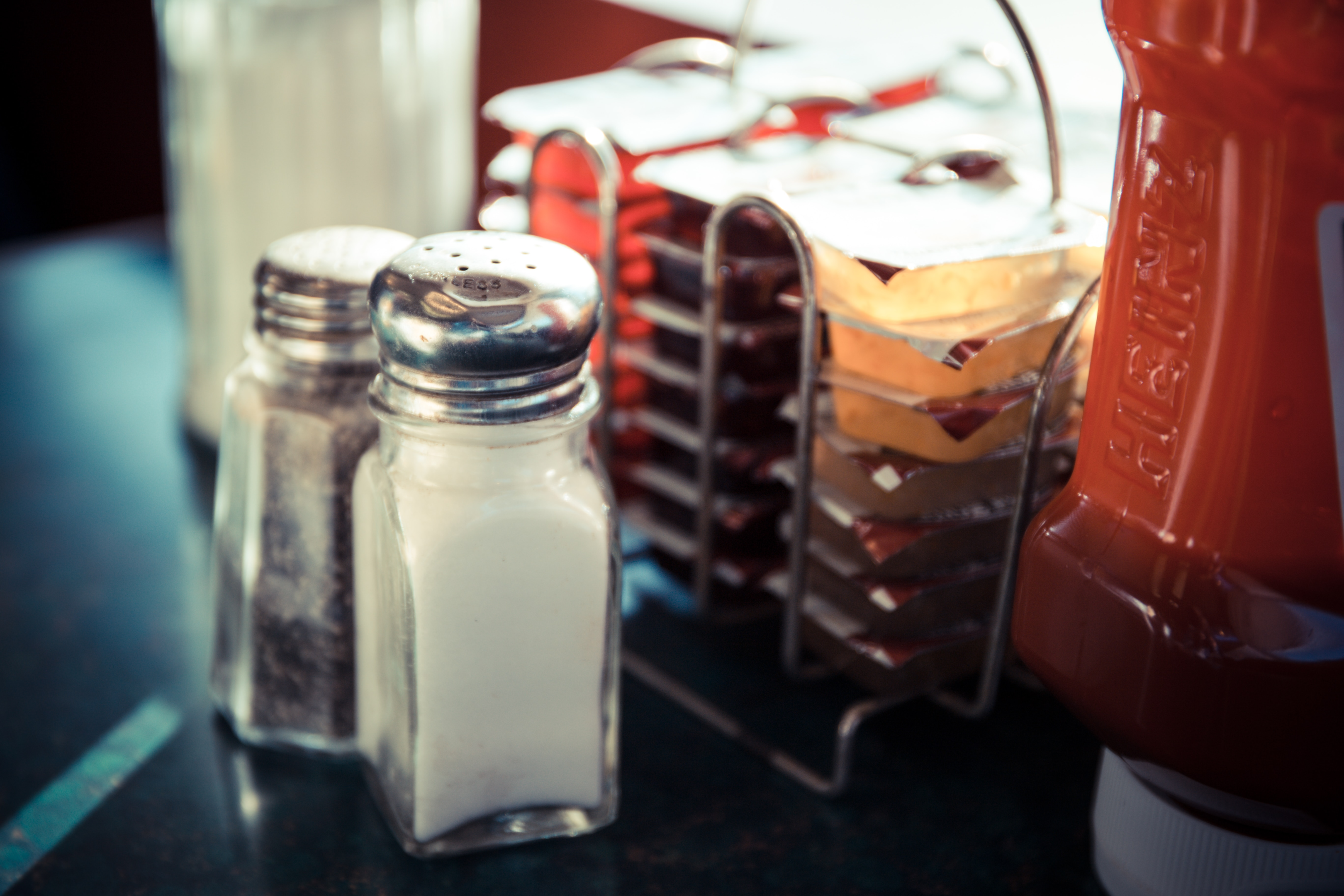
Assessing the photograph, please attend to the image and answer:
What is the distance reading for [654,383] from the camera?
667mm

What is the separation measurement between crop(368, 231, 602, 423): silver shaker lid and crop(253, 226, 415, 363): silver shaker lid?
0.05 metres


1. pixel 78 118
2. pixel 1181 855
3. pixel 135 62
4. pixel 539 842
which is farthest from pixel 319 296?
pixel 78 118

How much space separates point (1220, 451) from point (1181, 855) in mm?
166

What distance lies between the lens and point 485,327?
45cm

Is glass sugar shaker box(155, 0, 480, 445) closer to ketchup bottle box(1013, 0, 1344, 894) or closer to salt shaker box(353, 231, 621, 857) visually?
salt shaker box(353, 231, 621, 857)

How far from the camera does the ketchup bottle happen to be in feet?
1.16

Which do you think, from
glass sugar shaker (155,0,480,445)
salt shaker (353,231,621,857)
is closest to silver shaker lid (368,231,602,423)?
salt shaker (353,231,621,857)

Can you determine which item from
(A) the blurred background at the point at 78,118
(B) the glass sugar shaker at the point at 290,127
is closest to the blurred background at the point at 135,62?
(A) the blurred background at the point at 78,118

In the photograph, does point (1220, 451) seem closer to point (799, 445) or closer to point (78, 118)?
point (799, 445)

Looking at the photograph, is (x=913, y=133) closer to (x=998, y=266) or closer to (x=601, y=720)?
(x=998, y=266)

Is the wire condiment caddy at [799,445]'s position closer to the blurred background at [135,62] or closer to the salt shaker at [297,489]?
the salt shaker at [297,489]

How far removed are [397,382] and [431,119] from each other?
1.34 ft

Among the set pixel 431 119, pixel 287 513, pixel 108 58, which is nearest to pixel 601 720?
pixel 287 513

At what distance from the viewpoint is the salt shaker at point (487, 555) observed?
458mm
